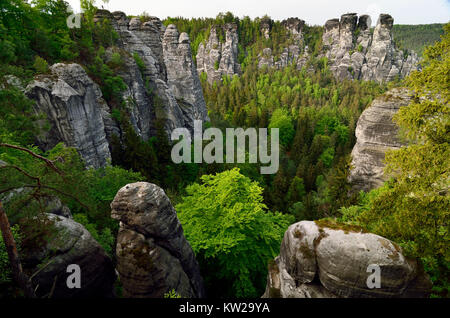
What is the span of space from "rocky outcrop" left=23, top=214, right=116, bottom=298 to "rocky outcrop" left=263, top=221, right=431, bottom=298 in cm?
741

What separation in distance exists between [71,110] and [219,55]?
350 ft

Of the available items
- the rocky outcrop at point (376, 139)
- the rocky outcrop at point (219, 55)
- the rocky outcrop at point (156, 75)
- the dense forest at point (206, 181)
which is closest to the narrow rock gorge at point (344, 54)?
the rocky outcrop at point (219, 55)

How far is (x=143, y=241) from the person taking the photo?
31.0 ft

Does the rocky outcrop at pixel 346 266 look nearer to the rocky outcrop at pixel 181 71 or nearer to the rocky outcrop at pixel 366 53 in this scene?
the rocky outcrop at pixel 181 71

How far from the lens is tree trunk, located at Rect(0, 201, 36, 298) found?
548 centimetres

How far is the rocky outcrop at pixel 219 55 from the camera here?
4390 inches

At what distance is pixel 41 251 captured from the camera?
7711mm

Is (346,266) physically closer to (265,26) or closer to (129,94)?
(129,94)

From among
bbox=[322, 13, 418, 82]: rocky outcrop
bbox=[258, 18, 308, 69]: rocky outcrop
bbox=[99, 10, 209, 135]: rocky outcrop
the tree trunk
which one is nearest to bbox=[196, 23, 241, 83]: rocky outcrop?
bbox=[258, 18, 308, 69]: rocky outcrop

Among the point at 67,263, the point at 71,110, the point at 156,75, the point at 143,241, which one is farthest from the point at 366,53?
the point at 67,263

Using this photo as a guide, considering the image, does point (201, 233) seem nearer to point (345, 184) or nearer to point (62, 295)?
point (62, 295)

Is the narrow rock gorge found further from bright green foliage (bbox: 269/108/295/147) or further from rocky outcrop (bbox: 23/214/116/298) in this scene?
rocky outcrop (bbox: 23/214/116/298)
